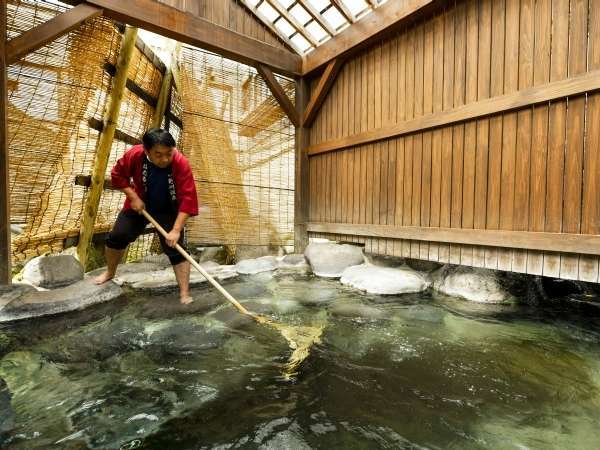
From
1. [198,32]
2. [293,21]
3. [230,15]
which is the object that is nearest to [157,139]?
[198,32]

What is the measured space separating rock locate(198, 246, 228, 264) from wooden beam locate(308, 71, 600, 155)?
3026 mm

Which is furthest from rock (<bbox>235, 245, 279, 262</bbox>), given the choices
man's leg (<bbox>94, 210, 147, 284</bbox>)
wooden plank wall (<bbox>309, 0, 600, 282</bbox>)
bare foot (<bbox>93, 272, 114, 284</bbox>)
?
man's leg (<bbox>94, 210, 147, 284</bbox>)

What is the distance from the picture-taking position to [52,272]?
343 cm

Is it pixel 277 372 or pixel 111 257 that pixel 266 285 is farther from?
pixel 277 372

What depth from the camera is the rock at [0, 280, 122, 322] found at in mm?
2703

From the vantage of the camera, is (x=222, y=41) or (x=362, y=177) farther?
(x=362, y=177)

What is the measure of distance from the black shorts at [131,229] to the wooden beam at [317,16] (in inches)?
145

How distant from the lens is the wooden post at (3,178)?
3.05m

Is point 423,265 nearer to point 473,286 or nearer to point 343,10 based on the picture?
point 473,286

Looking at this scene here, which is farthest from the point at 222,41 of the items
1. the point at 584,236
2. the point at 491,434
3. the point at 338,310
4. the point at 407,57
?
the point at 491,434

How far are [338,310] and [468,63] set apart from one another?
10.2 feet

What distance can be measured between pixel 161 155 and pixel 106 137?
1.80 meters

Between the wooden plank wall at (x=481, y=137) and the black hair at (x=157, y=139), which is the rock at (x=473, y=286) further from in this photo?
the black hair at (x=157, y=139)

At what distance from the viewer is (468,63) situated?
3625mm
